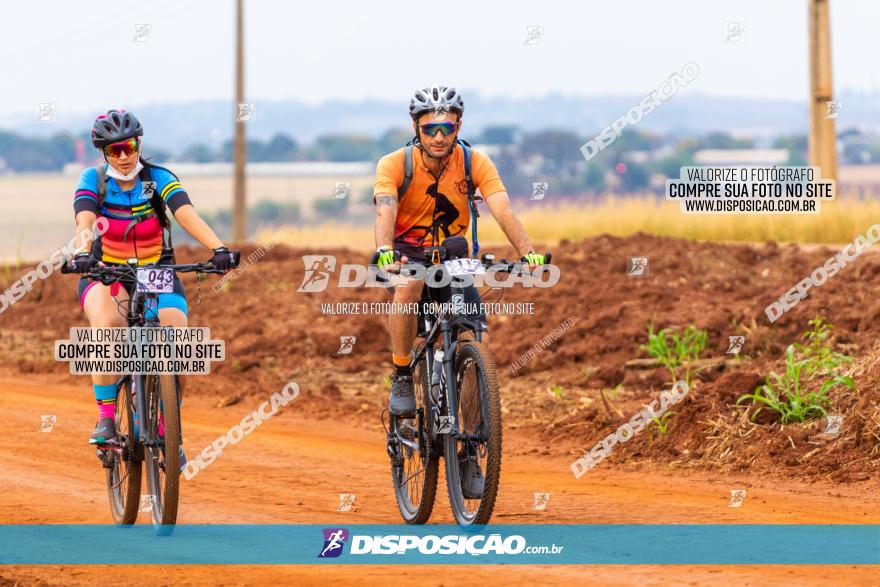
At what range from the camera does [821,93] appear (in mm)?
24812

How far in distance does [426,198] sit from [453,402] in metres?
1.31

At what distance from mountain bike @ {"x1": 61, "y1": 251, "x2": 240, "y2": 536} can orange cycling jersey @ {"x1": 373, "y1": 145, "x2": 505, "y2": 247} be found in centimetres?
109

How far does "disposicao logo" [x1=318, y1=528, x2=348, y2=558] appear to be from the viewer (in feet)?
27.6

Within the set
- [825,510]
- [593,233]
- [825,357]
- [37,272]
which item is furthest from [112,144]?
[593,233]

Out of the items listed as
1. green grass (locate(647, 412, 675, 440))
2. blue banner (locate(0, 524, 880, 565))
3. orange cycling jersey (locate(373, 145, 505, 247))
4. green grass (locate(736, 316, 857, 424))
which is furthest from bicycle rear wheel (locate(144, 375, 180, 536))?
green grass (locate(736, 316, 857, 424))

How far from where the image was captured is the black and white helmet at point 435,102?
357 inches

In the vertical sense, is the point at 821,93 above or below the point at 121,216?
above

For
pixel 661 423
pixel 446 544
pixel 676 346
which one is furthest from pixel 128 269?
pixel 676 346

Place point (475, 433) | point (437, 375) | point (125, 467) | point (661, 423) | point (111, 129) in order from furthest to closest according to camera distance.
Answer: point (661, 423), point (125, 467), point (111, 129), point (437, 375), point (475, 433)

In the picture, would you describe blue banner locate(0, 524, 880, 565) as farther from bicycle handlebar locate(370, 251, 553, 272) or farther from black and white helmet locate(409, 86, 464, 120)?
black and white helmet locate(409, 86, 464, 120)

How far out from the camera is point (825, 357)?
42.5 ft

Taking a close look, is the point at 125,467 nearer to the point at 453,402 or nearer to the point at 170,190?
Result: the point at 170,190

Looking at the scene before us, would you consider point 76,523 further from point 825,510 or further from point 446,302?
point 825,510

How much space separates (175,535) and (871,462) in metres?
5.02
